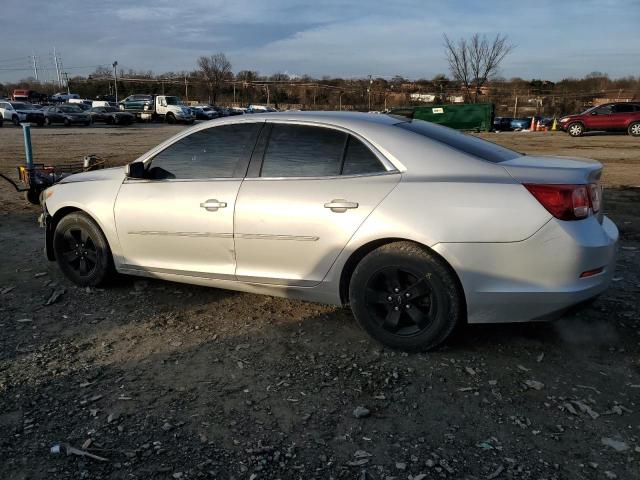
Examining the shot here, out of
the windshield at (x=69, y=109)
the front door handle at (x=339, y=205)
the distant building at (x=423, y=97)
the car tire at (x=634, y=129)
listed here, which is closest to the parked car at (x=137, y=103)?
the windshield at (x=69, y=109)

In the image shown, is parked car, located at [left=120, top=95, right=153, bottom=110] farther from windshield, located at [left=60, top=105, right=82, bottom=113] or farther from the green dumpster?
the green dumpster

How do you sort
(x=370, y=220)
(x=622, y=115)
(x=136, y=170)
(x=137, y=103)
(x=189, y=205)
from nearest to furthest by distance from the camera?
1. (x=370, y=220)
2. (x=189, y=205)
3. (x=136, y=170)
4. (x=622, y=115)
5. (x=137, y=103)

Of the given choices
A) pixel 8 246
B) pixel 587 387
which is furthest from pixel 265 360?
pixel 8 246

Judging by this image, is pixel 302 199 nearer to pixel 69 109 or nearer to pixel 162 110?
pixel 69 109

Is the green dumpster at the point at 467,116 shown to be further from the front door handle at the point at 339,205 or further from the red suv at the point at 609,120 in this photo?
the front door handle at the point at 339,205

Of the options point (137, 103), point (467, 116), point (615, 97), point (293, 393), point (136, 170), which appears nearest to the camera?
point (293, 393)

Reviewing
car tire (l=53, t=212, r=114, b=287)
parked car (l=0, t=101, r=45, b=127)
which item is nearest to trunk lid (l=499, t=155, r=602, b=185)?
car tire (l=53, t=212, r=114, b=287)

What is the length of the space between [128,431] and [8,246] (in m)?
4.59

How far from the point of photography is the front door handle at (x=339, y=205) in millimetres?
3537

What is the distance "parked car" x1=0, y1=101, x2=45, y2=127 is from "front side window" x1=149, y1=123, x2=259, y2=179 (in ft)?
125

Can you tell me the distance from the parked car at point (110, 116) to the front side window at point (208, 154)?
39668 millimetres

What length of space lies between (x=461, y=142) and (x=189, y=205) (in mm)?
2067

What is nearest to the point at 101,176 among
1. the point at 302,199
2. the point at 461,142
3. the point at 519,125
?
the point at 302,199

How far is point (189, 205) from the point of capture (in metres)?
4.12
